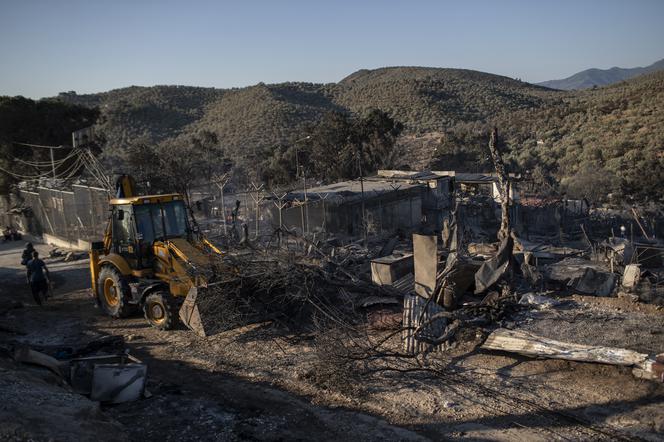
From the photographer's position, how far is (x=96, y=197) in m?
21.2

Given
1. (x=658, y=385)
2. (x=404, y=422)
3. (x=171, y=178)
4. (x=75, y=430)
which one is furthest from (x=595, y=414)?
(x=171, y=178)

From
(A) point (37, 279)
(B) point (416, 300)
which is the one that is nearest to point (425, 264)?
(B) point (416, 300)

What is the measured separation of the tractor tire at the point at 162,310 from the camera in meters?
10.3

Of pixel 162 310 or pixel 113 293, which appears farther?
pixel 113 293

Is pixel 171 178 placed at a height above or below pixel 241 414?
above

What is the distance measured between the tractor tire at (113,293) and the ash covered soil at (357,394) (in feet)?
3.21

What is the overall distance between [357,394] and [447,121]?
49100 millimetres

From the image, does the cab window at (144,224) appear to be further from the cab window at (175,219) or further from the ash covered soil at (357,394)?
the ash covered soil at (357,394)

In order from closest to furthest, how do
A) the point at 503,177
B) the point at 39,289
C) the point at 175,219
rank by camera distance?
the point at 503,177 < the point at 175,219 < the point at 39,289

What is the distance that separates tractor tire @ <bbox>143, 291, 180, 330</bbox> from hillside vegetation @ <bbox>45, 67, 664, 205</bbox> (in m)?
23.0

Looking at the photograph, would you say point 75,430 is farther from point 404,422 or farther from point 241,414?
point 404,422

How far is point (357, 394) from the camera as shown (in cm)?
754

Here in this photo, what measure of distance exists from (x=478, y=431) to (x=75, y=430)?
Result: 4305mm

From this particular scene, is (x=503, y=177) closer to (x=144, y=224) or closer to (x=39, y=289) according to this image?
(x=144, y=224)
